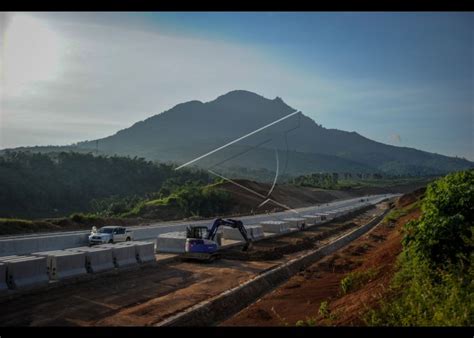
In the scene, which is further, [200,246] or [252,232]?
[252,232]

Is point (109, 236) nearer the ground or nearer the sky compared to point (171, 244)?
nearer the sky

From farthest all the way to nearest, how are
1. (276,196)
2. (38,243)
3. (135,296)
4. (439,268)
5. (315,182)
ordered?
(315,182) < (276,196) < (38,243) < (135,296) < (439,268)

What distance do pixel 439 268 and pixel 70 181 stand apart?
83068mm

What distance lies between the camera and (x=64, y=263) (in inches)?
865

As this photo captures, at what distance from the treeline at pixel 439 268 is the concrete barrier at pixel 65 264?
43.6ft

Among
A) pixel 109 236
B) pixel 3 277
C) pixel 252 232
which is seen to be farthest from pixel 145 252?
pixel 252 232

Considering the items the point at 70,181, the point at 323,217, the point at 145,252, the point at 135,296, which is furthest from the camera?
the point at 70,181

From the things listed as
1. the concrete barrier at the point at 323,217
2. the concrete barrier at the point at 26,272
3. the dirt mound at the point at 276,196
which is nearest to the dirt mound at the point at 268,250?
the concrete barrier at the point at 26,272

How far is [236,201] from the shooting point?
289 feet

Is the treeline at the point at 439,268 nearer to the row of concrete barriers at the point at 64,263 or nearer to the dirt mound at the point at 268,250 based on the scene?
the row of concrete barriers at the point at 64,263

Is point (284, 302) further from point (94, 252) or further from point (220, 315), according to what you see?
point (94, 252)

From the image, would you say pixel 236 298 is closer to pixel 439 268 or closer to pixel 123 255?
pixel 123 255

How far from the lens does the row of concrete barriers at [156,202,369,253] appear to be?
1294 inches
